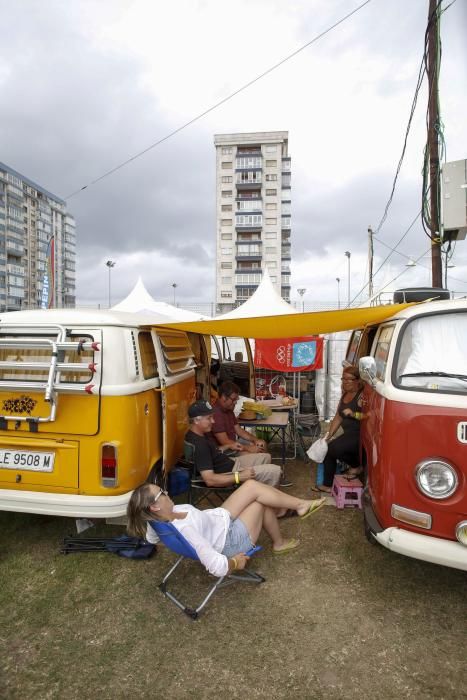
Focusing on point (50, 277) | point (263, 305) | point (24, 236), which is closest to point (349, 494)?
point (263, 305)

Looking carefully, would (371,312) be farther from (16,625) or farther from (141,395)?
(16,625)

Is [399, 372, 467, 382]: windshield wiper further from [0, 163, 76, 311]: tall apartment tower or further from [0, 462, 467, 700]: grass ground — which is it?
[0, 163, 76, 311]: tall apartment tower

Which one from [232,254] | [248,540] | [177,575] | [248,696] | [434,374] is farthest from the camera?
[232,254]

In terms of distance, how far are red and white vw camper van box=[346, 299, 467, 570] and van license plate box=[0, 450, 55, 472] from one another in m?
2.57

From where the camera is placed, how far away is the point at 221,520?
3102 millimetres

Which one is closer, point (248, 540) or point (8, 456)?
point (248, 540)

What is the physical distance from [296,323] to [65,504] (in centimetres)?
291

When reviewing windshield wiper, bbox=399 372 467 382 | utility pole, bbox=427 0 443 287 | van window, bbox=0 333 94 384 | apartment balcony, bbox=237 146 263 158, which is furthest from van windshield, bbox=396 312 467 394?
apartment balcony, bbox=237 146 263 158

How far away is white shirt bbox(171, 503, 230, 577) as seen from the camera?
2.72 m

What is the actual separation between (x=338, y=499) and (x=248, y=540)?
6.13ft

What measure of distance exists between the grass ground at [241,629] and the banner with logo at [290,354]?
6.24 m

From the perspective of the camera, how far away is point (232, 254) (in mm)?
62594

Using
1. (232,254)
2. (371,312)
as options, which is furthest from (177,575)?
(232,254)

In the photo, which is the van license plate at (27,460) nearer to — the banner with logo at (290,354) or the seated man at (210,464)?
the seated man at (210,464)
